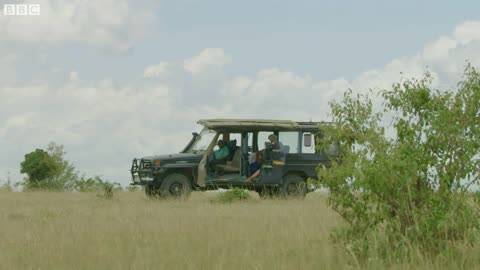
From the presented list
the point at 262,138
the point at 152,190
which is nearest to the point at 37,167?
the point at 152,190

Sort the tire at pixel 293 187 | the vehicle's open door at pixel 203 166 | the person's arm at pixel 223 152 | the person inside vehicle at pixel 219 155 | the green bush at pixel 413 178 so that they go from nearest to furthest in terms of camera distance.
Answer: the green bush at pixel 413 178 → the vehicle's open door at pixel 203 166 → the person inside vehicle at pixel 219 155 → the person's arm at pixel 223 152 → the tire at pixel 293 187

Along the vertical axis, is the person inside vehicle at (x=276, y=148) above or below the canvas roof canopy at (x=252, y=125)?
below

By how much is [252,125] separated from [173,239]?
395 inches

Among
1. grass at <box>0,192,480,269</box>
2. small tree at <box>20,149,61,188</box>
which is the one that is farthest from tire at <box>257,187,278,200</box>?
small tree at <box>20,149,61,188</box>

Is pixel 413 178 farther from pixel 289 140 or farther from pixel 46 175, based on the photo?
pixel 46 175

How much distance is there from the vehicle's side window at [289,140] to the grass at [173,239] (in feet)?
14.9

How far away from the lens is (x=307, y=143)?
2122 cm

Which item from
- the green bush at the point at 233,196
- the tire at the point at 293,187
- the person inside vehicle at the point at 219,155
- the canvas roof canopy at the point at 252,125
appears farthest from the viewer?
the tire at the point at 293,187

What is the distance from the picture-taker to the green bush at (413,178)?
832cm

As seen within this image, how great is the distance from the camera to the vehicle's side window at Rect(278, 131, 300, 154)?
21.1 m

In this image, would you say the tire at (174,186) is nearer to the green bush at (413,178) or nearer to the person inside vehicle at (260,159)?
the person inside vehicle at (260,159)

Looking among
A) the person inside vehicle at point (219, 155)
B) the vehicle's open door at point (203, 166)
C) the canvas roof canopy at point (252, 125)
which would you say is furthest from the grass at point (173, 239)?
the person inside vehicle at point (219, 155)

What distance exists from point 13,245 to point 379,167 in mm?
4622

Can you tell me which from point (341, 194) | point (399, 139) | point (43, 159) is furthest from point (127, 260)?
point (43, 159)
